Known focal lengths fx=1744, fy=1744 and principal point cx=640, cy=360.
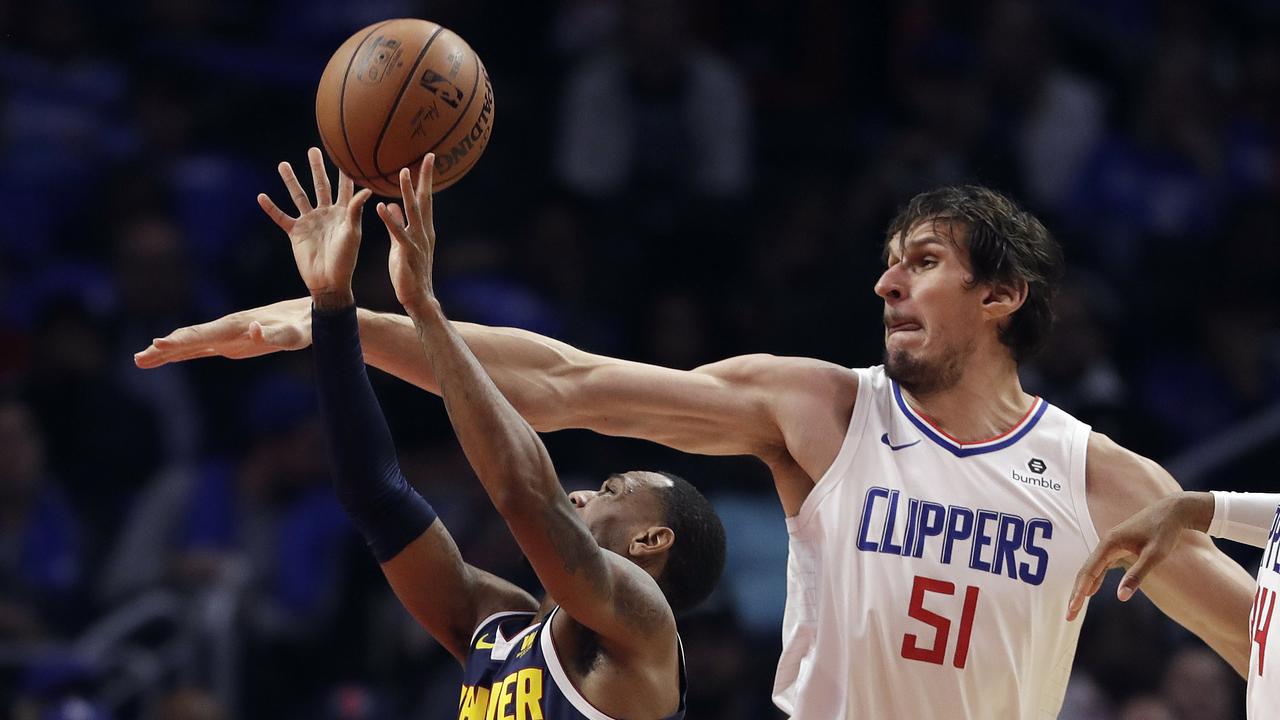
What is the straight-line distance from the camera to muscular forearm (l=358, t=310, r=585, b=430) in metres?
4.45

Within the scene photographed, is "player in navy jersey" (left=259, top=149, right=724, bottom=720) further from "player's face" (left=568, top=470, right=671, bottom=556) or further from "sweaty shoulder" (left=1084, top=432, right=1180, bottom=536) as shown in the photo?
"sweaty shoulder" (left=1084, top=432, right=1180, bottom=536)

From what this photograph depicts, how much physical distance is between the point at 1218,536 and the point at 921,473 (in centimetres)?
76

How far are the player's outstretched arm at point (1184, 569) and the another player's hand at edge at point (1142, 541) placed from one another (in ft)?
0.93

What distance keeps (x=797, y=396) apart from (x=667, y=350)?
14.1 feet

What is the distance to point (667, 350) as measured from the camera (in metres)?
8.95

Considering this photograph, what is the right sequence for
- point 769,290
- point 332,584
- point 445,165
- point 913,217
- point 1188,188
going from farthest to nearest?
point 1188,188
point 769,290
point 332,584
point 913,217
point 445,165

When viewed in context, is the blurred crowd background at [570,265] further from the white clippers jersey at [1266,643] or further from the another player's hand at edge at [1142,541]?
the another player's hand at edge at [1142,541]

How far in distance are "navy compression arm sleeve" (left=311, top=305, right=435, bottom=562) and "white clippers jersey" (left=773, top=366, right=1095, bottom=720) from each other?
105cm

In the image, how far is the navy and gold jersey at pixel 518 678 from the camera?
166 inches

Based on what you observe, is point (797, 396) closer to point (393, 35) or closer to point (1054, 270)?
point (1054, 270)

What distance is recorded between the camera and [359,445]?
443 centimetres

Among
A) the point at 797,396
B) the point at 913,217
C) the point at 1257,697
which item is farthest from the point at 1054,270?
the point at 1257,697

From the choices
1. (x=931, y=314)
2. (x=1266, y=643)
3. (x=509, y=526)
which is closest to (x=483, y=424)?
(x=509, y=526)

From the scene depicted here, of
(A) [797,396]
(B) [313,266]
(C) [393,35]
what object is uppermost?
(C) [393,35]
